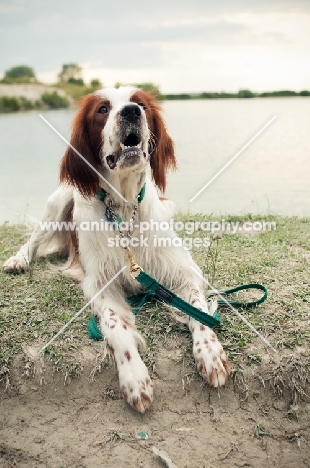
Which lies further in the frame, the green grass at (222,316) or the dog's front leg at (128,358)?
the green grass at (222,316)

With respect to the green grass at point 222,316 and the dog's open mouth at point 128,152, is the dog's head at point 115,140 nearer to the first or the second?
the dog's open mouth at point 128,152

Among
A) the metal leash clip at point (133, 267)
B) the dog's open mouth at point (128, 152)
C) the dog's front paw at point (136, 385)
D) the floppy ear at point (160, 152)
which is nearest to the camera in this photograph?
the dog's front paw at point (136, 385)

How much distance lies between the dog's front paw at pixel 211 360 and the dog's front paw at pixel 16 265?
6.35 ft

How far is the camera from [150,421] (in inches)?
111

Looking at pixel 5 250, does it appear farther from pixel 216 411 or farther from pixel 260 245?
pixel 216 411

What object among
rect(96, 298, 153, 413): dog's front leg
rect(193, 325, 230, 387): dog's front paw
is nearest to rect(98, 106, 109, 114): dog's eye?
rect(96, 298, 153, 413): dog's front leg

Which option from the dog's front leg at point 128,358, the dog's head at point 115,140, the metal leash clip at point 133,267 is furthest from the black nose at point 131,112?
the dog's front leg at point 128,358

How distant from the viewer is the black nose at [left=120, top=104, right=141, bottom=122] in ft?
10.3

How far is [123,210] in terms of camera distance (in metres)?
3.54

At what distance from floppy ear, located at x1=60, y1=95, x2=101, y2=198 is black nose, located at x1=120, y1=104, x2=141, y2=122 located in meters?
0.41

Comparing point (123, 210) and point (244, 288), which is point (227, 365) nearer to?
point (244, 288)

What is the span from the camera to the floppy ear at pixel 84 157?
11.4ft

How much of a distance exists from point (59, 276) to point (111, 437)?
1707mm

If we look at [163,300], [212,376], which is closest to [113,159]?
[163,300]
